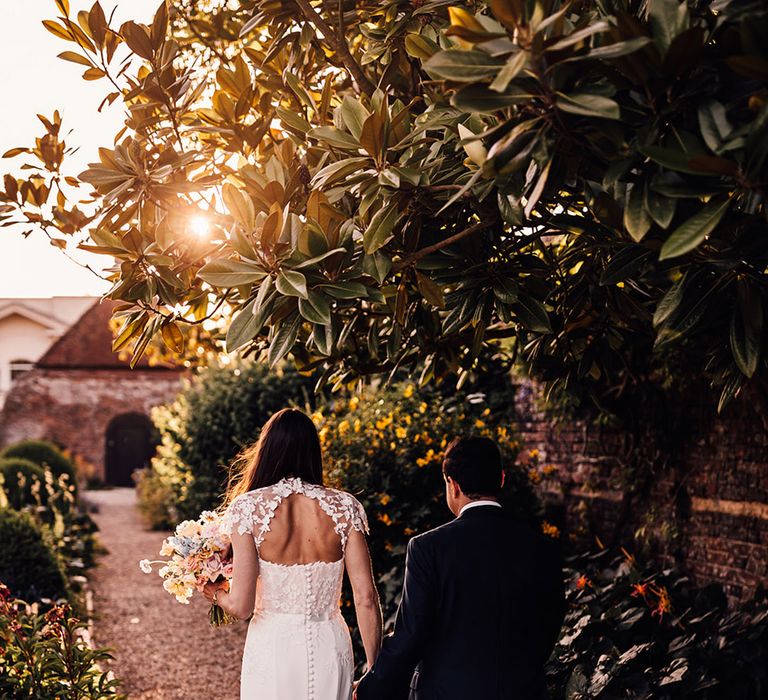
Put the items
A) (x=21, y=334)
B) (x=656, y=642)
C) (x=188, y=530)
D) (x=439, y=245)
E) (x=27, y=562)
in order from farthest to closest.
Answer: (x=21, y=334), (x=27, y=562), (x=656, y=642), (x=188, y=530), (x=439, y=245)

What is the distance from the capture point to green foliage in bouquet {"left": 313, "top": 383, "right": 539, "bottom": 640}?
6594 millimetres

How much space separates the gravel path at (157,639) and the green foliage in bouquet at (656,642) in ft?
9.37

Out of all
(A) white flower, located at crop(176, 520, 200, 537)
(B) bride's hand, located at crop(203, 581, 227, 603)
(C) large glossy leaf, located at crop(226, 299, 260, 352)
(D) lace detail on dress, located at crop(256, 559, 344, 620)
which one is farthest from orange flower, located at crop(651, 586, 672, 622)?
(C) large glossy leaf, located at crop(226, 299, 260, 352)

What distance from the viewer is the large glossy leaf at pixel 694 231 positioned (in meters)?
1.81

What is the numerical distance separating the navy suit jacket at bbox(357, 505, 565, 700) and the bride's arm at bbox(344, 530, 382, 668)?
0.42 m

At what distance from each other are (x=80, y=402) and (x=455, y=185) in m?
28.8

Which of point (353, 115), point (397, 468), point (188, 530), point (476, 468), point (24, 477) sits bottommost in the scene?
point (188, 530)

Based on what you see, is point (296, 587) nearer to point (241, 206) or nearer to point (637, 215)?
point (241, 206)

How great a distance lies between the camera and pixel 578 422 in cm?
717

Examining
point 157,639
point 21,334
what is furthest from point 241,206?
point 21,334

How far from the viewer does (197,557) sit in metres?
3.57

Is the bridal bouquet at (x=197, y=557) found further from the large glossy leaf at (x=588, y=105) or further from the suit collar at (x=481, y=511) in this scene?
the large glossy leaf at (x=588, y=105)

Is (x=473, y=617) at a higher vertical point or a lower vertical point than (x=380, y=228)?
lower

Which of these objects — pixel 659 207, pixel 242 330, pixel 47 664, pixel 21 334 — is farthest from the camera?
pixel 21 334
